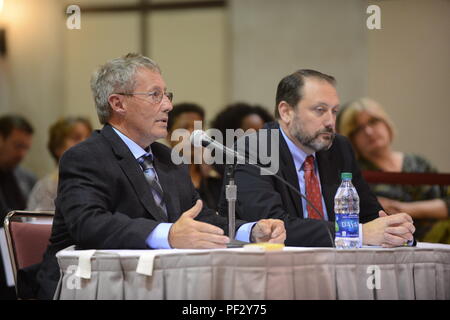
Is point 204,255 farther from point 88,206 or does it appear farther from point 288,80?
point 288,80

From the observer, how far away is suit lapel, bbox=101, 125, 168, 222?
103 inches

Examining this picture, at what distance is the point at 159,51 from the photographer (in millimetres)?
6523

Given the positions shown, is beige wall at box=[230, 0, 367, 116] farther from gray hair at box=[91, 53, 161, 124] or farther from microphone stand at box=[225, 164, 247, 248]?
microphone stand at box=[225, 164, 247, 248]

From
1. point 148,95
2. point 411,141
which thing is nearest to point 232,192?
point 148,95

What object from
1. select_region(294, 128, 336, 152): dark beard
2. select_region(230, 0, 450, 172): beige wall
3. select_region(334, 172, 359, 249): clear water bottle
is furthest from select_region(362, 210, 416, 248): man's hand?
select_region(230, 0, 450, 172): beige wall

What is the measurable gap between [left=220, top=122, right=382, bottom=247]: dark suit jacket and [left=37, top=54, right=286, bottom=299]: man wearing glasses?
222mm

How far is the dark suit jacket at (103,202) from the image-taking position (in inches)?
93.2

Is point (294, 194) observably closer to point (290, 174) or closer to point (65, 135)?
point (290, 174)

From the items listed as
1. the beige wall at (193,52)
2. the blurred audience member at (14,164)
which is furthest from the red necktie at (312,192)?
the beige wall at (193,52)

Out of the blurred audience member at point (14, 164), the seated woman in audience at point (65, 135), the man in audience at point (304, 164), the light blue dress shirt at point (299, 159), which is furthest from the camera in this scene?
the blurred audience member at point (14, 164)

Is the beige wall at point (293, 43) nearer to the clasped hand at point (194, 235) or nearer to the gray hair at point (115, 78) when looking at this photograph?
the gray hair at point (115, 78)
